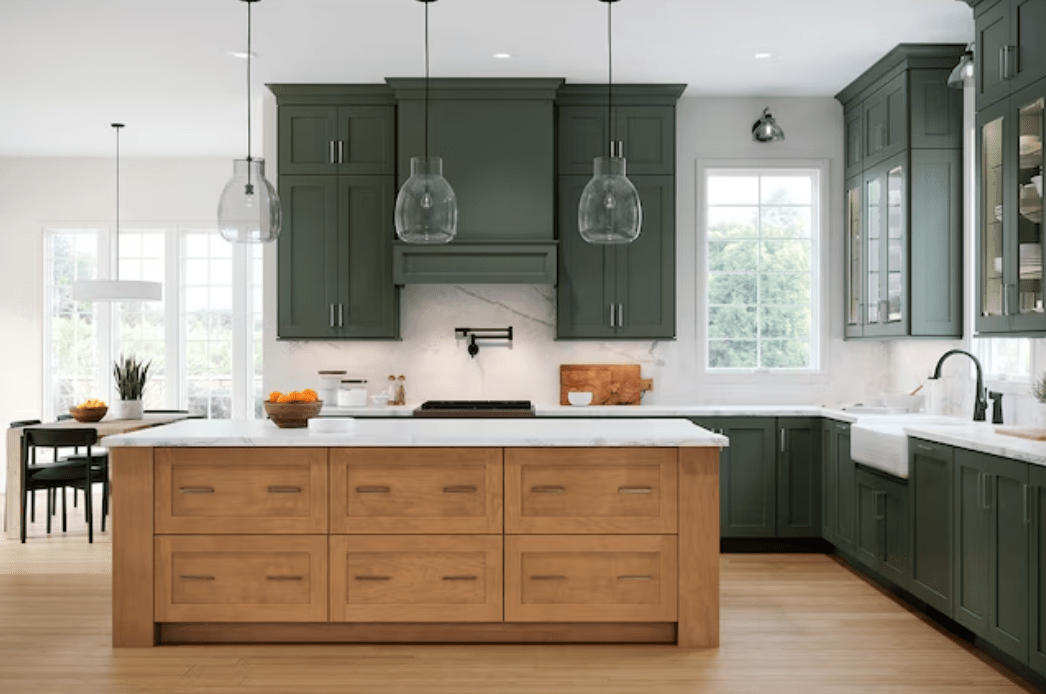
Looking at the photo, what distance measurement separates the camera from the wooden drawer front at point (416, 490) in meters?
3.96

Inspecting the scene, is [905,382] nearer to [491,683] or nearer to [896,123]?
[896,123]

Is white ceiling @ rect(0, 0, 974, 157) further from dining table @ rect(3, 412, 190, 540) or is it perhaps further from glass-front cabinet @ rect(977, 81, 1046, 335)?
dining table @ rect(3, 412, 190, 540)

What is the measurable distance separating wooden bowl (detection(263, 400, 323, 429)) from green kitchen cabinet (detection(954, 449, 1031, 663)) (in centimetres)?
277

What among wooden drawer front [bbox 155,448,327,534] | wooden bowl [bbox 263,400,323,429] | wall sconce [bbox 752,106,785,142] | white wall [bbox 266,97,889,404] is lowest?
wooden drawer front [bbox 155,448,327,534]

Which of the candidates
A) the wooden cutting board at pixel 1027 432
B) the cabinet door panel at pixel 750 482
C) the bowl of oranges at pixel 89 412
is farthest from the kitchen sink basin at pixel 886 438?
the bowl of oranges at pixel 89 412

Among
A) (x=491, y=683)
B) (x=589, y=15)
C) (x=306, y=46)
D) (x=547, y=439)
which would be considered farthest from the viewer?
(x=306, y=46)

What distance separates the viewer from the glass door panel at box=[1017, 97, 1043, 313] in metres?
3.95

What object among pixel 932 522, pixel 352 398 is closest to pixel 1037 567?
pixel 932 522

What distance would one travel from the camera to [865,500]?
5.20 metres

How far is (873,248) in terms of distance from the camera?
19.6ft

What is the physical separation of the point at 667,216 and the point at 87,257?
5.40 meters

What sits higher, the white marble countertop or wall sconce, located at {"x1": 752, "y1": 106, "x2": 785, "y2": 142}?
wall sconce, located at {"x1": 752, "y1": 106, "x2": 785, "y2": 142}

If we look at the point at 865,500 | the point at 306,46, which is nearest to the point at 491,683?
the point at 865,500

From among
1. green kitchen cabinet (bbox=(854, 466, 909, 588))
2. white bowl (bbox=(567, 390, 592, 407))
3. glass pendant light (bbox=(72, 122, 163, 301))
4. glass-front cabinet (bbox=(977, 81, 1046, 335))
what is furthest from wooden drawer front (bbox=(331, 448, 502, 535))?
glass pendant light (bbox=(72, 122, 163, 301))
